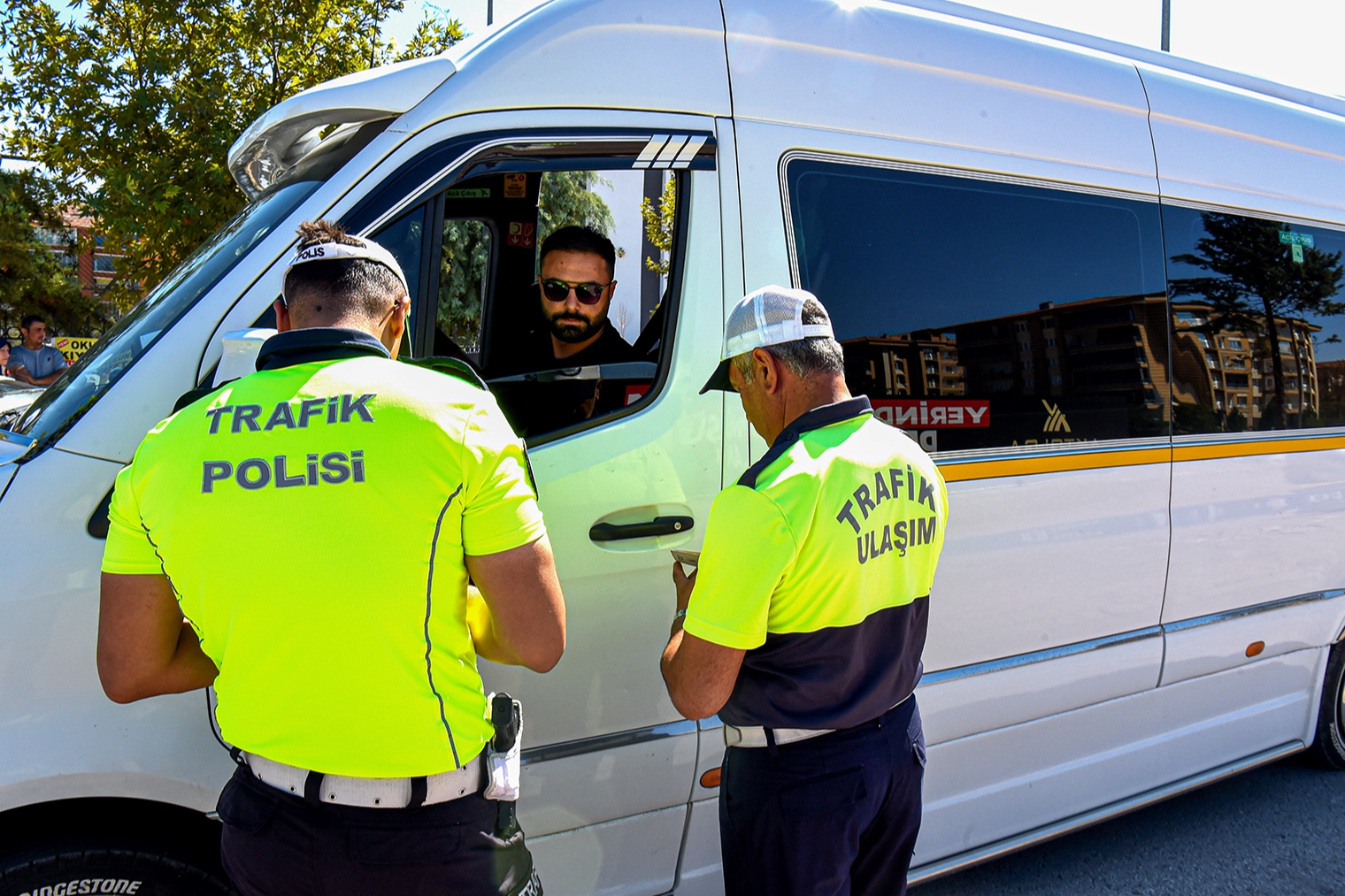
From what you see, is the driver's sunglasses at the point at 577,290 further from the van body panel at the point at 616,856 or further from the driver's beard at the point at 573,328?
the van body panel at the point at 616,856

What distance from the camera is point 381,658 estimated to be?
4.76 ft

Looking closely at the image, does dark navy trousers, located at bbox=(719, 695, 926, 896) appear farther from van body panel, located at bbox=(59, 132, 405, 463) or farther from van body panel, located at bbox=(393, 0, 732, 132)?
van body panel, located at bbox=(393, 0, 732, 132)

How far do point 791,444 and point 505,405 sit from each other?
0.92 meters

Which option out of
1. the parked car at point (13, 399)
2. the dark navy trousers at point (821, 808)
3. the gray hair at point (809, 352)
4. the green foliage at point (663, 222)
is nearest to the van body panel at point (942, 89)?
the green foliage at point (663, 222)

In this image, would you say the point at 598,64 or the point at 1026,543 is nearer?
the point at 598,64

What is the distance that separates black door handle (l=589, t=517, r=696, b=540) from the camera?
7.65 ft

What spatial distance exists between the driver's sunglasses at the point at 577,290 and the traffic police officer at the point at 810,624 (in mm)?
803

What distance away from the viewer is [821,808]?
1.90 meters

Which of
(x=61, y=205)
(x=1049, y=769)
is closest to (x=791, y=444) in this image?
(x=1049, y=769)

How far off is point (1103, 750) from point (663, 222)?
7.96 ft

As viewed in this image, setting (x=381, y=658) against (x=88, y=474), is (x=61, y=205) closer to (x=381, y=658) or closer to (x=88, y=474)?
(x=88, y=474)

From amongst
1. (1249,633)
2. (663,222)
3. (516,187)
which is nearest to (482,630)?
(663,222)

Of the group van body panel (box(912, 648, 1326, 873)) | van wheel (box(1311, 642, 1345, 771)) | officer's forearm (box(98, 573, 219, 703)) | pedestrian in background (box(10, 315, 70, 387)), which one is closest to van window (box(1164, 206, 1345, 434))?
van body panel (box(912, 648, 1326, 873))

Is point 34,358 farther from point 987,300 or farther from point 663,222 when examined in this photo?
point 987,300
